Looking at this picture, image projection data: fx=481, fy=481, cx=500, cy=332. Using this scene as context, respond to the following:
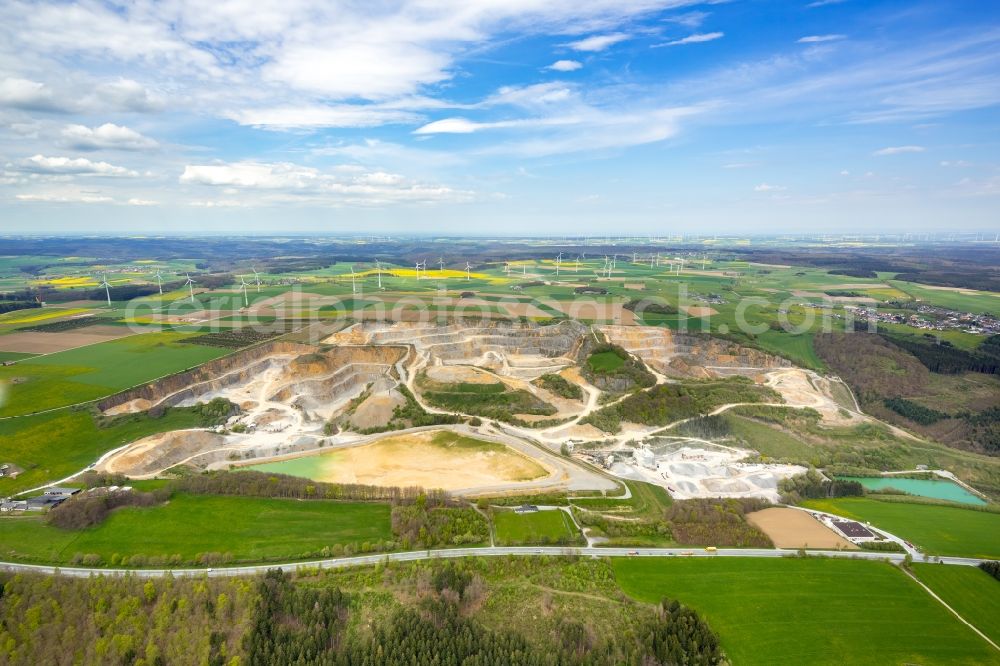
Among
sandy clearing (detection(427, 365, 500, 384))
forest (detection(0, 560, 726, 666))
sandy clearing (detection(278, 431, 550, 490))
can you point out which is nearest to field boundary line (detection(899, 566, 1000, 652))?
forest (detection(0, 560, 726, 666))

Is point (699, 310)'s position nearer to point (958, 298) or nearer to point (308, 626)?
point (958, 298)

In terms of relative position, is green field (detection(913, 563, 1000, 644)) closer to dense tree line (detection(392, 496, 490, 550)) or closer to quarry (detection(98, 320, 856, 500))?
quarry (detection(98, 320, 856, 500))

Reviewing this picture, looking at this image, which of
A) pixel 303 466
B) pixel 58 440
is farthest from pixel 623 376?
pixel 58 440

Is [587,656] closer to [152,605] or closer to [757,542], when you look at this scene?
[757,542]

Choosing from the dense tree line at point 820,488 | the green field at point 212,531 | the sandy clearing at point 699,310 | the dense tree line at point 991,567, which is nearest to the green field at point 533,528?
the green field at point 212,531

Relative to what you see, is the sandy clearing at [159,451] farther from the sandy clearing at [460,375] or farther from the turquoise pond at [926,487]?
the turquoise pond at [926,487]
